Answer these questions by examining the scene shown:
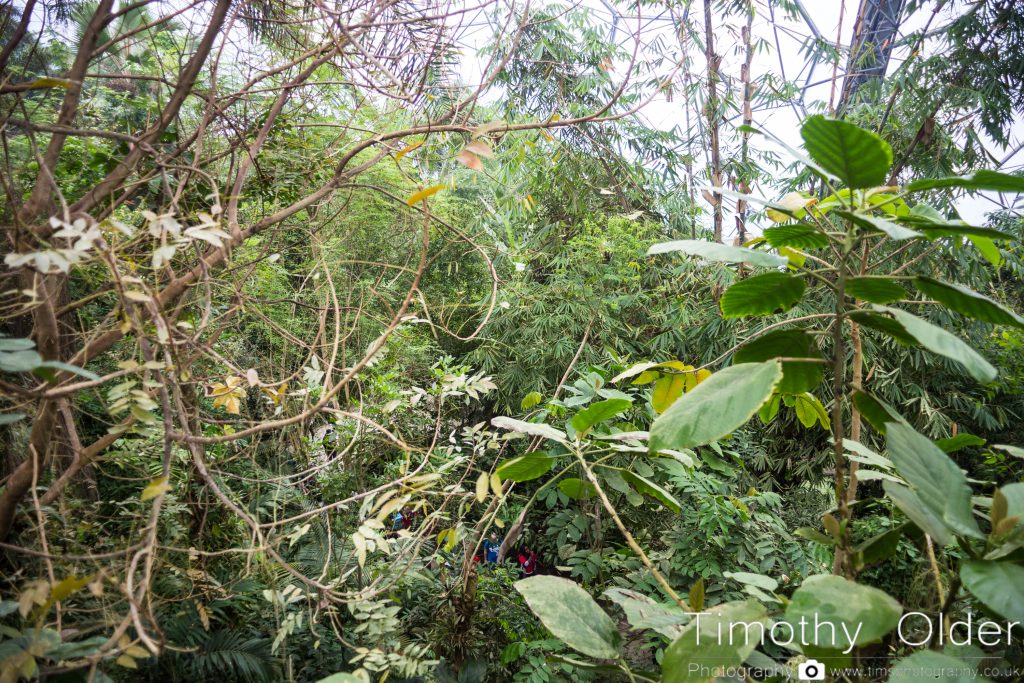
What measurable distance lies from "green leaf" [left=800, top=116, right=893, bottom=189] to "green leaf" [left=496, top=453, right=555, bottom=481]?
625 millimetres

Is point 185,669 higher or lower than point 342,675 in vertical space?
lower

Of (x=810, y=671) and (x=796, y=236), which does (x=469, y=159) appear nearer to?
(x=796, y=236)

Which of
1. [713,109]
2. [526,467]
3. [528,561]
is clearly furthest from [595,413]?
[713,109]

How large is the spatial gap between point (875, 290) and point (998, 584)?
288 millimetres

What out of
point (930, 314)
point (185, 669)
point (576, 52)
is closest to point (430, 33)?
point (185, 669)

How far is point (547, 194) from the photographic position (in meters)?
3.55

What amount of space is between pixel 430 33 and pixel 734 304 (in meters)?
1.04

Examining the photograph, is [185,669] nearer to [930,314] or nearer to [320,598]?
[320,598]

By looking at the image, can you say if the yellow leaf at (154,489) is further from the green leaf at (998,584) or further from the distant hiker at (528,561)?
the distant hiker at (528,561)

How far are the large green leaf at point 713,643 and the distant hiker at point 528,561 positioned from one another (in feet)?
6.06

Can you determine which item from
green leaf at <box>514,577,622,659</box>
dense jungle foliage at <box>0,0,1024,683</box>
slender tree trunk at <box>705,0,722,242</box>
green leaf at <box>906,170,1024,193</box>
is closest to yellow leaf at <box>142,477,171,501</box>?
dense jungle foliage at <box>0,0,1024,683</box>

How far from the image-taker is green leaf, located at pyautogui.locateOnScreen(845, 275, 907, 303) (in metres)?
0.62

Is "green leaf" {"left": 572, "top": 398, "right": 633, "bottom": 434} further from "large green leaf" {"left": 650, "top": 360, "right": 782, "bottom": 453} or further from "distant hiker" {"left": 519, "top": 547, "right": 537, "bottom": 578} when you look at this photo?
"distant hiker" {"left": 519, "top": 547, "right": 537, "bottom": 578}

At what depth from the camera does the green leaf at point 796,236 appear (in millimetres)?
691
